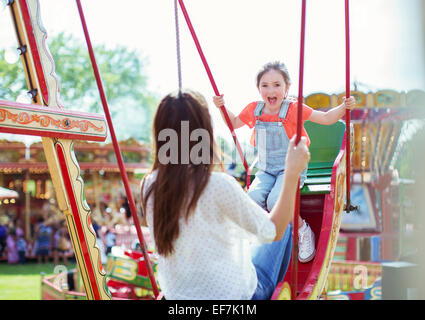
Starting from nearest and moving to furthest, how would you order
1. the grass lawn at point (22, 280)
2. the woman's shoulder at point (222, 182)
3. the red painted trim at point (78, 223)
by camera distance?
the woman's shoulder at point (222, 182)
the red painted trim at point (78, 223)
the grass lawn at point (22, 280)

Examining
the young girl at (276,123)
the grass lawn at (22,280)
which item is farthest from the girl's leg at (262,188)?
the grass lawn at (22,280)

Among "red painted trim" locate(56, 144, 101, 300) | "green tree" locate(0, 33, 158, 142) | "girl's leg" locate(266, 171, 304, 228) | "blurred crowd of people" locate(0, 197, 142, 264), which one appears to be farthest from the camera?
"green tree" locate(0, 33, 158, 142)

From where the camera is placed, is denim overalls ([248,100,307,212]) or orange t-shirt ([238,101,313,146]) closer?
denim overalls ([248,100,307,212])

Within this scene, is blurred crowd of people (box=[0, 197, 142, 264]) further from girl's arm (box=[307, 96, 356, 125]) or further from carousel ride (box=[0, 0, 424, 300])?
girl's arm (box=[307, 96, 356, 125])

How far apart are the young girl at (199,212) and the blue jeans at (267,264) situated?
96 millimetres

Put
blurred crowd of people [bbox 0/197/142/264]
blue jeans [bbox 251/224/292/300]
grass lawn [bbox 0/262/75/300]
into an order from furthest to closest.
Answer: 1. blurred crowd of people [bbox 0/197/142/264]
2. grass lawn [bbox 0/262/75/300]
3. blue jeans [bbox 251/224/292/300]

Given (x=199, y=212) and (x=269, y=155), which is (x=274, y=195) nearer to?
(x=269, y=155)

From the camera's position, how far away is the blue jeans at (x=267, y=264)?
1.48 metres

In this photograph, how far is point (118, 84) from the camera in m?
20.4

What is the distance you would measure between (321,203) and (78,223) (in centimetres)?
129

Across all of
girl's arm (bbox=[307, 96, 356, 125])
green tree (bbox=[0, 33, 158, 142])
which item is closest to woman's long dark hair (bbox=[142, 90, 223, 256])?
girl's arm (bbox=[307, 96, 356, 125])

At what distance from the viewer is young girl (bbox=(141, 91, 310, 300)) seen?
129 cm

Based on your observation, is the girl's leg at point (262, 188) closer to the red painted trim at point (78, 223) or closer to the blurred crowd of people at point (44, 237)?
the red painted trim at point (78, 223)
